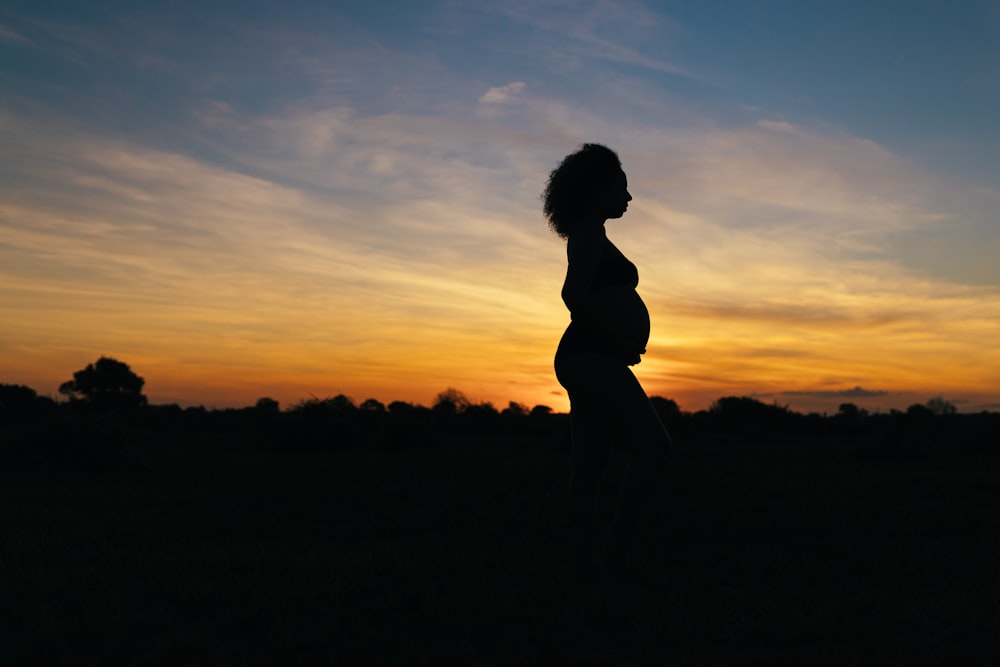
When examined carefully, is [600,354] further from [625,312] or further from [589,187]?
[589,187]

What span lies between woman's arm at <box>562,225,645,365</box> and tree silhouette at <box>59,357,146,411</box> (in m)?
33.9

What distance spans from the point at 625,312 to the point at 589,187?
0.83 meters

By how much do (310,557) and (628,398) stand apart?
243cm

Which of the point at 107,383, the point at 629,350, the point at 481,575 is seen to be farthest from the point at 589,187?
the point at 107,383

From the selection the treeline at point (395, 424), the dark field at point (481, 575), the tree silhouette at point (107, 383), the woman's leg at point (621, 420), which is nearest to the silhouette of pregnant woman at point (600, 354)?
the woman's leg at point (621, 420)

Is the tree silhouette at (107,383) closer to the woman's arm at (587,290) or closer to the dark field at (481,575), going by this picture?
the dark field at (481,575)

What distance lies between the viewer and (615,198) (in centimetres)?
502

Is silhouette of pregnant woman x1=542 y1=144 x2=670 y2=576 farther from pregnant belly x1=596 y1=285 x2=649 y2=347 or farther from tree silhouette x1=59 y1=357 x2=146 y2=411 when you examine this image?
tree silhouette x1=59 y1=357 x2=146 y2=411

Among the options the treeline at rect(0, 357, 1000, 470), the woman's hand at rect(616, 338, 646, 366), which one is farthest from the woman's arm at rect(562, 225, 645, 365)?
the treeline at rect(0, 357, 1000, 470)

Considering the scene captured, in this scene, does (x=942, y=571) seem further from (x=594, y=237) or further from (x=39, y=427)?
(x=39, y=427)

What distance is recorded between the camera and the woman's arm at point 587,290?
4.56 m

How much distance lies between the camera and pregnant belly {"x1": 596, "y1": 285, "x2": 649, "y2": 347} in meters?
4.73

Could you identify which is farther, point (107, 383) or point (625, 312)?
point (107, 383)

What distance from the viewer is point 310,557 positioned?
211 inches
